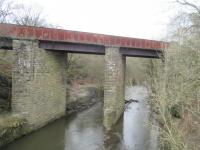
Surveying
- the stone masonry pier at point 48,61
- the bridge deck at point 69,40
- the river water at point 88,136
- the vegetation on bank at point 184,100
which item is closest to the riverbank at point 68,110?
the river water at point 88,136

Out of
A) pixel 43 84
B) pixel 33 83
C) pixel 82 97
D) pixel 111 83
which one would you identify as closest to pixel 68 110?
pixel 82 97

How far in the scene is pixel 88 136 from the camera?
20.3m

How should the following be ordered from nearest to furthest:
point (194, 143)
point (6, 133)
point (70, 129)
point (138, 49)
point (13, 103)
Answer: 1. point (194, 143)
2. point (6, 133)
3. point (13, 103)
4. point (70, 129)
5. point (138, 49)

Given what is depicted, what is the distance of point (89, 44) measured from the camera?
74.9 ft

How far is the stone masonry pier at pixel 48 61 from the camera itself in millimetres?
20875

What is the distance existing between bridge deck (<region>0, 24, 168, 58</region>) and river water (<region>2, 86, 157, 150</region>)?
4185mm

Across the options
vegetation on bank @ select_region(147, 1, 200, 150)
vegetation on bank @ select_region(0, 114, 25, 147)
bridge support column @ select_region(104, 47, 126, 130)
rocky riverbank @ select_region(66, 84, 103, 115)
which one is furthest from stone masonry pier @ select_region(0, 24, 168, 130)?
vegetation on bank @ select_region(147, 1, 200, 150)

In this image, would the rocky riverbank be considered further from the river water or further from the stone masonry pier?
the stone masonry pier

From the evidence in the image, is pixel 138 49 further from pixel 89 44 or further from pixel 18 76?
pixel 18 76

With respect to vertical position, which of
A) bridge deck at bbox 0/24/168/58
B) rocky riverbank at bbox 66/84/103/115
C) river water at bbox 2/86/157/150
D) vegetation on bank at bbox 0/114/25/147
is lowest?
river water at bbox 2/86/157/150

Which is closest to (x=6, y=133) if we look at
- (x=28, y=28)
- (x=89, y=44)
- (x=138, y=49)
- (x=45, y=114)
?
(x=45, y=114)

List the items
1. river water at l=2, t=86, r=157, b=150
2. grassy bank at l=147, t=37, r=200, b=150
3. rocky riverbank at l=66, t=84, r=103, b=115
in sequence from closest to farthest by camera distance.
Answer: grassy bank at l=147, t=37, r=200, b=150, river water at l=2, t=86, r=157, b=150, rocky riverbank at l=66, t=84, r=103, b=115

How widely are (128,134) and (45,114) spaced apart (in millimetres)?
6088

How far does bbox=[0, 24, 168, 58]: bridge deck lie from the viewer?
2089 centimetres
